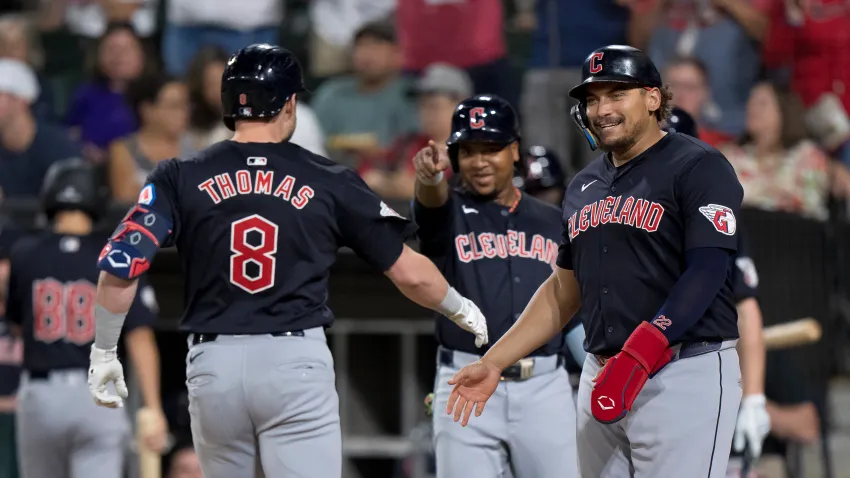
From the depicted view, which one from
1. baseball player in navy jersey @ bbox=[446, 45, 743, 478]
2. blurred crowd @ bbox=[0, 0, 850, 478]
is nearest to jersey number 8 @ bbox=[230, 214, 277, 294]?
baseball player in navy jersey @ bbox=[446, 45, 743, 478]

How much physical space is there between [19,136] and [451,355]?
4489 mm

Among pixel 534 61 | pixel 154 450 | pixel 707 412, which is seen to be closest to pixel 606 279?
pixel 707 412

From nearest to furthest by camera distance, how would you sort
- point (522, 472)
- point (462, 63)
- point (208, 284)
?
1. point (208, 284)
2. point (522, 472)
3. point (462, 63)

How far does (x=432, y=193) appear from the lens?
14.7 ft

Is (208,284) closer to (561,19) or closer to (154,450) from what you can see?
(154,450)

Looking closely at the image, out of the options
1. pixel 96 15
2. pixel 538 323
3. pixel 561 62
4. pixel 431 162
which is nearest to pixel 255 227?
pixel 431 162

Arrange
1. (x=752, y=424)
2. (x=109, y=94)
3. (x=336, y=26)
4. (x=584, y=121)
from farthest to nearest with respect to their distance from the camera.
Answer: (x=109, y=94)
(x=336, y=26)
(x=752, y=424)
(x=584, y=121)

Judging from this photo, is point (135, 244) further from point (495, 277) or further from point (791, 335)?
point (791, 335)

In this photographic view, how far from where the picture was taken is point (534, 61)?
720 centimetres

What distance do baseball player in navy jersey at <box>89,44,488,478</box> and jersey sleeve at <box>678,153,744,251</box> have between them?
112 cm

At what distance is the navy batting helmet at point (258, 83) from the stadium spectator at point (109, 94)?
4287mm

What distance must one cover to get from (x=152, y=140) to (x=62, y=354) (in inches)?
100.0

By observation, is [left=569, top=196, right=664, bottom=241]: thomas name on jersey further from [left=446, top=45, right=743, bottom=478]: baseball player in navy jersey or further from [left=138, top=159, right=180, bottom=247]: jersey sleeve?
[left=138, top=159, right=180, bottom=247]: jersey sleeve

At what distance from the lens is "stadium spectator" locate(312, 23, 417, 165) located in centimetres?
757
